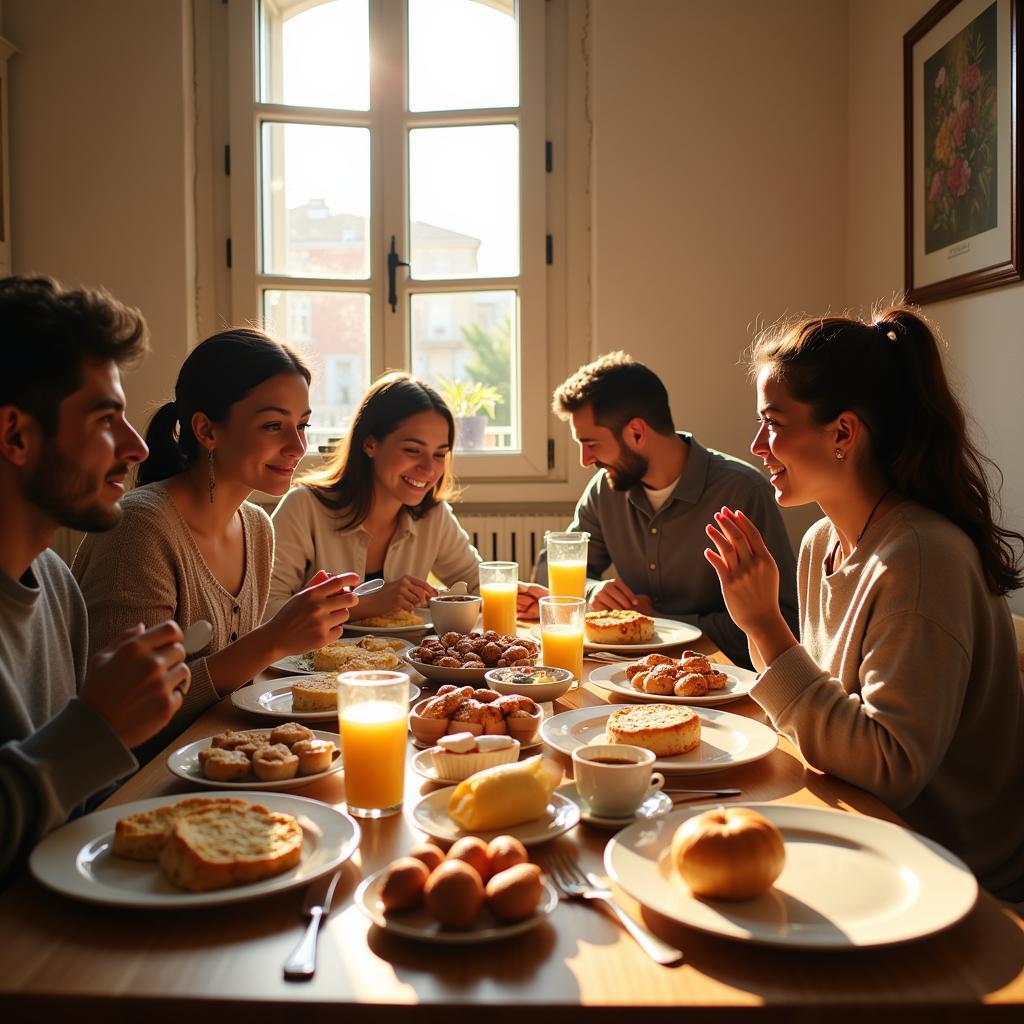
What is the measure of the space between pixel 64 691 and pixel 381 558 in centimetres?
147

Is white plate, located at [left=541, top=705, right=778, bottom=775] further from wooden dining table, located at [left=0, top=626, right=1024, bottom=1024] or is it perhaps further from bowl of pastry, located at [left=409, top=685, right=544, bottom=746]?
wooden dining table, located at [left=0, top=626, right=1024, bottom=1024]

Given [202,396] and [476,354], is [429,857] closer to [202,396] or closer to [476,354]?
[202,396]

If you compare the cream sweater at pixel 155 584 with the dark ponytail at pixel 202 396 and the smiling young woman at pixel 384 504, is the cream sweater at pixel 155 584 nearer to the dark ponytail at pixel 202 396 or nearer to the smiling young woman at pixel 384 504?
the dark ponytail at pixel 202 396

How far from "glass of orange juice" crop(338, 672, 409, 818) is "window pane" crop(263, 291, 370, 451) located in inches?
132

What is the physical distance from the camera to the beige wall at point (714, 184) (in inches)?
157

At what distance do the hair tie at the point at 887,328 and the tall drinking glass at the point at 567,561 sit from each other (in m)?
0.94

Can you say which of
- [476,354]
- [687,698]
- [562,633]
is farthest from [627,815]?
[476,354]

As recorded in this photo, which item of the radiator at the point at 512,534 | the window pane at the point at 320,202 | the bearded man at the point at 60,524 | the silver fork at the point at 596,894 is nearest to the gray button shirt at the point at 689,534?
the radiator at the point at 512,534

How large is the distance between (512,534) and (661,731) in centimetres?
294

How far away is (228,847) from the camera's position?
3.10 ft

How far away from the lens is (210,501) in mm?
2025

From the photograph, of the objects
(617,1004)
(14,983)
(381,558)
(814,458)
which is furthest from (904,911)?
(381,558)

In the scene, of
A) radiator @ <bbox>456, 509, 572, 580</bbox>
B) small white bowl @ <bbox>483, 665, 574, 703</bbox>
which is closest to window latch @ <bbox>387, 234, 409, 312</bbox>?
radiator @ <bbox>456, 509, 572, 580</bbox>

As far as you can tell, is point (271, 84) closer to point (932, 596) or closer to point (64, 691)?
point (64, 691)
